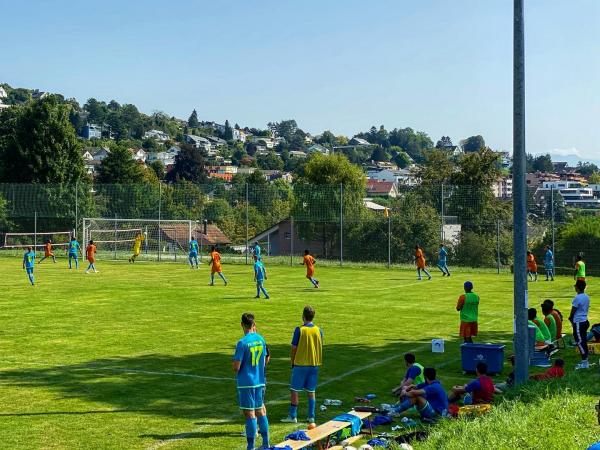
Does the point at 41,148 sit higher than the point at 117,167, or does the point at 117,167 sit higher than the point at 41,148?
the point at 117,167

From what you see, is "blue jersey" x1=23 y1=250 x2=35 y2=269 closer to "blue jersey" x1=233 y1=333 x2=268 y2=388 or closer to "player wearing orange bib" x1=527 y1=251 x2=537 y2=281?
"player wearing orange bib" x1=527 y1=251 x2=537 y2=281

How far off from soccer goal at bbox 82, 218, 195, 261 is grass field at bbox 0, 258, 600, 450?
56.2 feet

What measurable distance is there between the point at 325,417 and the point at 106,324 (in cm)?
1265

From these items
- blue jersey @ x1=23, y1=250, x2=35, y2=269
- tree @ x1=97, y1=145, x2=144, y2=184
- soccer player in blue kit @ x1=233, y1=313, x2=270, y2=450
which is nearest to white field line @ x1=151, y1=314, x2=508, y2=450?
soccer player in blue kit @ x1=233, y1=313, x2=270, y2=450

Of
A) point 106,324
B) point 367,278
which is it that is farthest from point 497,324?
point 367,278

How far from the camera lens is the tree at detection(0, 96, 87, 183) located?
7869 cm

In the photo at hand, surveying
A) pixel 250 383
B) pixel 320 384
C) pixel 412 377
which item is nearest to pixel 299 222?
pixel 320 384

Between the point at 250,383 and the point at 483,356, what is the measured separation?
25.6 ft

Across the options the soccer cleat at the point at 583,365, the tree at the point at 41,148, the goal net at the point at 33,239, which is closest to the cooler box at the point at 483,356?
the soccer cleat at the point at 583,365

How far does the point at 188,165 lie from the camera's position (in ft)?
592

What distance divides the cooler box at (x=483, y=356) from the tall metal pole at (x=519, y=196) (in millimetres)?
3560

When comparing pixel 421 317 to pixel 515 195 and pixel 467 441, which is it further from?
pixel 467 441

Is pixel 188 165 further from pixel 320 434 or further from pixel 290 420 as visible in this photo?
pixel 320 434

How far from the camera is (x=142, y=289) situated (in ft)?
118
